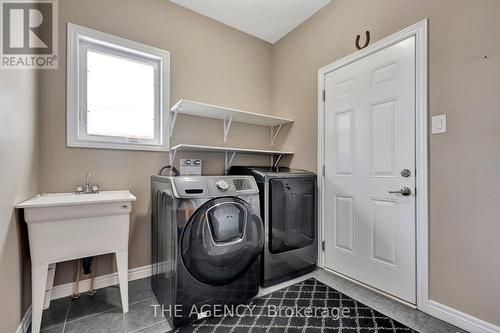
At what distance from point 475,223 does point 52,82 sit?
3.09 meters

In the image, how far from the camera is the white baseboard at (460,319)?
4.46 ft

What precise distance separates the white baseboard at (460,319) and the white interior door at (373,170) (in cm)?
14

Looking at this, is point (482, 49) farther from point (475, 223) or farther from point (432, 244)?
point (432, 244)

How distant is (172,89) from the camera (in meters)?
2.33

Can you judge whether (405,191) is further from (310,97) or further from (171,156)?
(171,156)

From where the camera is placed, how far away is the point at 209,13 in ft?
8.25

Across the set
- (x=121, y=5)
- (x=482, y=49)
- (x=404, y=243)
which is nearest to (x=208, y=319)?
(x=404, y=243)

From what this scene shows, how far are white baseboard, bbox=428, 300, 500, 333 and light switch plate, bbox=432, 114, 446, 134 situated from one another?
1.15 meters

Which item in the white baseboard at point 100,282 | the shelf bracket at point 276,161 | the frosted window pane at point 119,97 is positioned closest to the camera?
the white baseboard at point 100,282

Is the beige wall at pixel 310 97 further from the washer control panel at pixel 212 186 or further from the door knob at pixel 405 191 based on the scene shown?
the washer control panel at pixel 212 186

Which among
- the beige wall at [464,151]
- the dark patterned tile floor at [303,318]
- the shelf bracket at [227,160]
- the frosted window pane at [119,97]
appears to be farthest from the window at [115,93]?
the beige wall at [464,151]

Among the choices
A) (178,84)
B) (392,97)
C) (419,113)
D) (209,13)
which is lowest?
(419,113)
